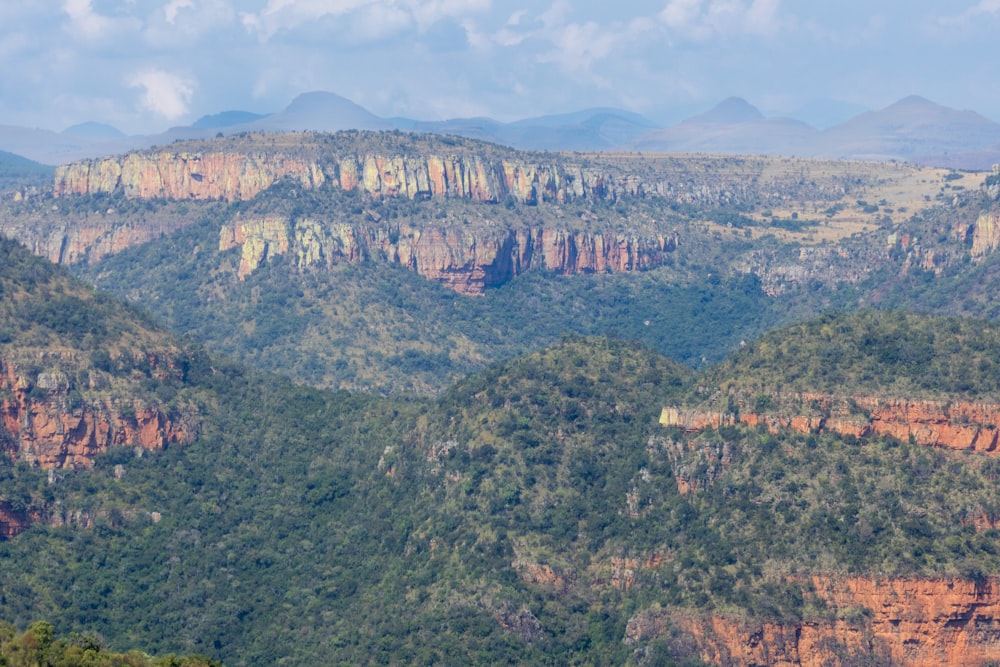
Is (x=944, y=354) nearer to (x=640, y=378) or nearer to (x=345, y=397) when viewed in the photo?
(x=640, y=378)

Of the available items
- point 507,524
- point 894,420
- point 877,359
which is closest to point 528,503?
point 507,524

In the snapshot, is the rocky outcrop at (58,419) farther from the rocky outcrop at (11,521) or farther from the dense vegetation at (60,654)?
the dense vegetation at (60,654)

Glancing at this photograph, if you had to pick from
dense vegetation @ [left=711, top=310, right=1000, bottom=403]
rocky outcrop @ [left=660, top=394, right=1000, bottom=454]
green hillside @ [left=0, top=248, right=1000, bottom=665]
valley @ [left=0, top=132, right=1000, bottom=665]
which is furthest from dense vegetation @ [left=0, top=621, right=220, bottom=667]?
dense vegetation @ [left=711, top=310, right=1000, bottom=403]

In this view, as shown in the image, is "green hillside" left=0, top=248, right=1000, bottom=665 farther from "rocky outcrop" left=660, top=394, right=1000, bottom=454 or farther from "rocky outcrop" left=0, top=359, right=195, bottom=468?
"rocky outcrop" left=0, top=359, right=195, bottom=468

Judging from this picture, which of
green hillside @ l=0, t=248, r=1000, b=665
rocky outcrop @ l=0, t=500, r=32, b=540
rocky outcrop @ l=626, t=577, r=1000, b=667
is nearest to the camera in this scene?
rocky outcrop @ l=626, t=577, r=1000, b=667

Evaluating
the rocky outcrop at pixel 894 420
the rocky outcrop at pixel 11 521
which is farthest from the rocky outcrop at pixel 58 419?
the rocky outcrop at pixel 894 420

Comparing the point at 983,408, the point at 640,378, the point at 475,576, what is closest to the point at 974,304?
the point at 640,378
